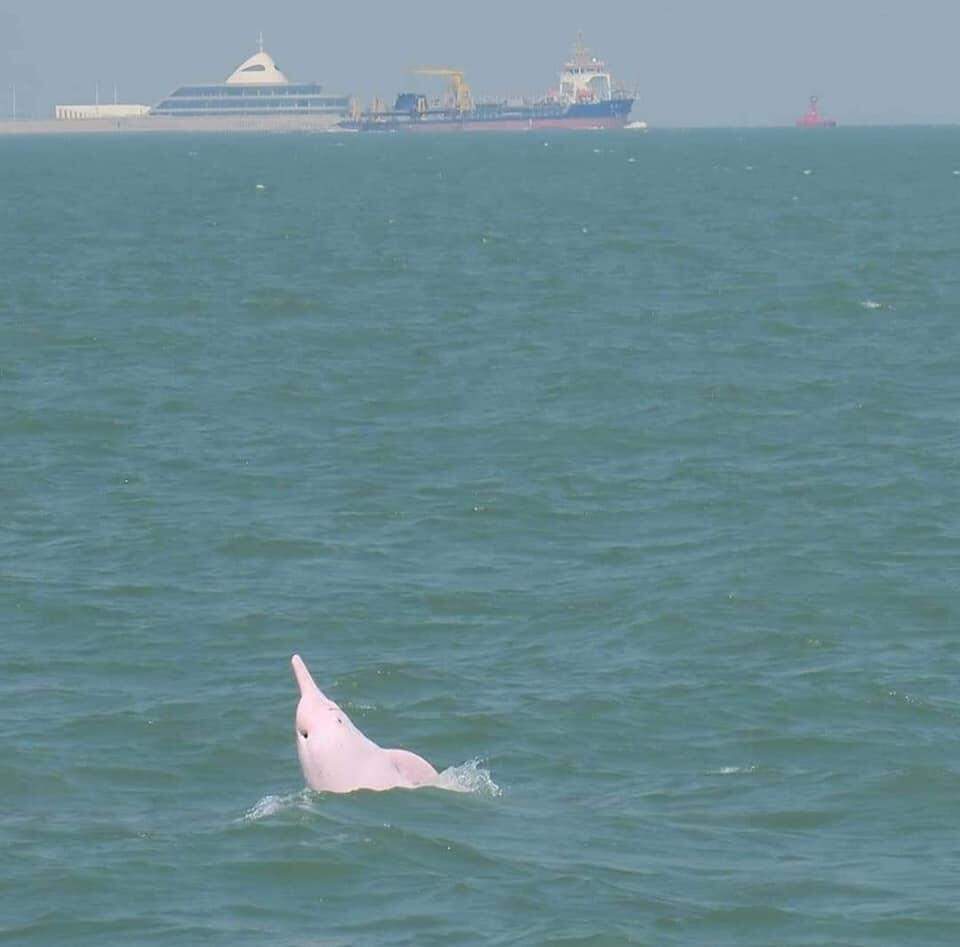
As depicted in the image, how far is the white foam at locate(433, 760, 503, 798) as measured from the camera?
20.0m

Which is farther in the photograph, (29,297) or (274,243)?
(274,243)

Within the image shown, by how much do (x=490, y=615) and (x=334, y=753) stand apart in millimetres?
7470

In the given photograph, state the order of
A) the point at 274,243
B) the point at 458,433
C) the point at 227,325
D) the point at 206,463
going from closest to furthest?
the point at 206,463
the point at 458,433
the point at 227,325
the point at 274,243

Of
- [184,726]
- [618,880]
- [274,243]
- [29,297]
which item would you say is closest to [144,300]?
[29,297]

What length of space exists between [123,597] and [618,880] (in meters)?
11.1

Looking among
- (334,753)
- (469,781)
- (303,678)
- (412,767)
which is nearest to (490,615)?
(469,781)

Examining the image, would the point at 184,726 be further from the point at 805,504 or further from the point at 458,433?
the point at 458,433

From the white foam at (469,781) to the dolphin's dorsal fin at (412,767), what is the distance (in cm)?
12

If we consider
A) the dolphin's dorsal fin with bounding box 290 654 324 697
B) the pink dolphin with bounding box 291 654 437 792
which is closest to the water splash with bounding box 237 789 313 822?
the pink dolphin with bounding box 291 654 437 792

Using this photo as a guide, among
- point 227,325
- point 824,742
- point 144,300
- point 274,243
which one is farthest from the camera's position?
point 274,243

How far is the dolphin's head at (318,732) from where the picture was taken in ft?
62.1

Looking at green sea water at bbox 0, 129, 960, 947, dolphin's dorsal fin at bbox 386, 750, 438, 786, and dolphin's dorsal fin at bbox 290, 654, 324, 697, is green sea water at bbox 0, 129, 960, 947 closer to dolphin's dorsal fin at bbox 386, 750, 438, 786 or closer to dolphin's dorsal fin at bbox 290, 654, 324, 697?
dolphin's dorsal fin at bbox 386, 750, 438, 786

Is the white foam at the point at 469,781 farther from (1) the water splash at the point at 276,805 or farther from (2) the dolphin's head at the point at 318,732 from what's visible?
(1) the water splash at the point at 276,805

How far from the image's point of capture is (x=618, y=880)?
58.0 ft
